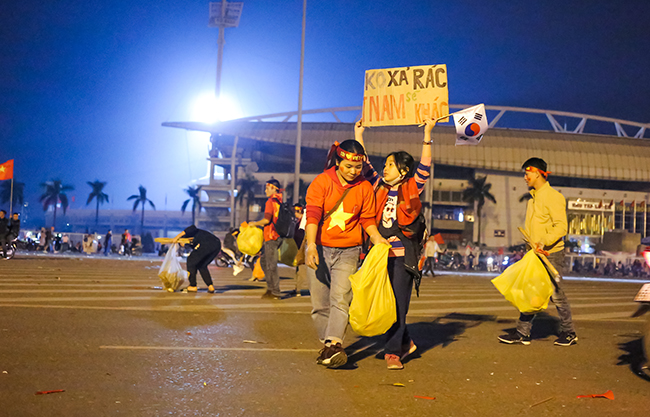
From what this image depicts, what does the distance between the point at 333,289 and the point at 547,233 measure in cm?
274

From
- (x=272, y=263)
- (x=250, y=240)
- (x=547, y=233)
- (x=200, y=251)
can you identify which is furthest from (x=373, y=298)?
(x=250, y=240)

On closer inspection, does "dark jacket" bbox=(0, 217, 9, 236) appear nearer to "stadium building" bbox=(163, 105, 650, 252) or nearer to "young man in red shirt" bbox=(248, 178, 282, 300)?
"young man in red shirt" bbox=(248, 178, 282, 300)

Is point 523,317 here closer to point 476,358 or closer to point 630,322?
point 476,358

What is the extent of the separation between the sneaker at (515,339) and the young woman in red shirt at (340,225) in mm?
2232

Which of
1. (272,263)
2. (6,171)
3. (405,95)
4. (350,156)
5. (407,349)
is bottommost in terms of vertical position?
(407,349)

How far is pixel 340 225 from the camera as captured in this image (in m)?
4.91

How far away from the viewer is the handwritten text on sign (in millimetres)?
6695

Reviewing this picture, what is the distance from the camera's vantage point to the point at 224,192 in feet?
290

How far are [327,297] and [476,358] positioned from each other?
4.71 ft

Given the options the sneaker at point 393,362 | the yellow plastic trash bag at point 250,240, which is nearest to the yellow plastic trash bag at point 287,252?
the yellow plastic trash bag at point 250,240

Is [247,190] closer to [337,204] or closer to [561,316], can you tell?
[561,316]

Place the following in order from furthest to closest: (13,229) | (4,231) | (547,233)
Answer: (13,229)
(4,231)
(547,233)

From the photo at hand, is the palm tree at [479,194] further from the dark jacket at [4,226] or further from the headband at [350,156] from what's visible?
the headband at [350,156]

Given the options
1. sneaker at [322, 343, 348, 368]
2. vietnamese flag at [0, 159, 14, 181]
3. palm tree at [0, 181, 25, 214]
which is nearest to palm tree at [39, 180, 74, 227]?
palm tree at [0, 181, 25, 214]
